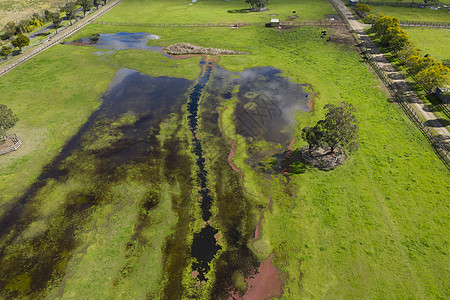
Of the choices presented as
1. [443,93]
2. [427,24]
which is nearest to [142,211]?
[443,93]

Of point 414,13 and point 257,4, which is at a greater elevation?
point 257,4

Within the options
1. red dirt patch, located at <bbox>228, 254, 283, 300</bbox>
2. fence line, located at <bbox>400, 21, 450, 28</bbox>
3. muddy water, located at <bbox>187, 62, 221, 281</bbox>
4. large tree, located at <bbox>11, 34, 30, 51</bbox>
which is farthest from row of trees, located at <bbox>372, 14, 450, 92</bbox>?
large tree, located at <bbox>11, 34, 30, 51</bbox>

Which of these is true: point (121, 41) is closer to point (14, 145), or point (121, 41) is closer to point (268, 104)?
point (14, 145)

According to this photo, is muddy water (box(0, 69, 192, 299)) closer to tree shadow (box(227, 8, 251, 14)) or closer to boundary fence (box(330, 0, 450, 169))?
boundary fence (box(330, 0, 450, 169))

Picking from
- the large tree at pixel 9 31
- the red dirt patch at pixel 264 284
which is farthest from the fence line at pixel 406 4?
the large tree at pixel 9 31

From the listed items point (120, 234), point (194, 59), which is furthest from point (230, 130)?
point (194, 59)

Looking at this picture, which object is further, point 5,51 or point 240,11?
point 240,11

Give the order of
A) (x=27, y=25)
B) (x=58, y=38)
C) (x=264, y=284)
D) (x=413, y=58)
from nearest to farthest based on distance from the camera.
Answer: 1. (x=264, y=284)
2. (x=413, y=58)
3. (x=58, y=38)
4. (x=27, y=25)
